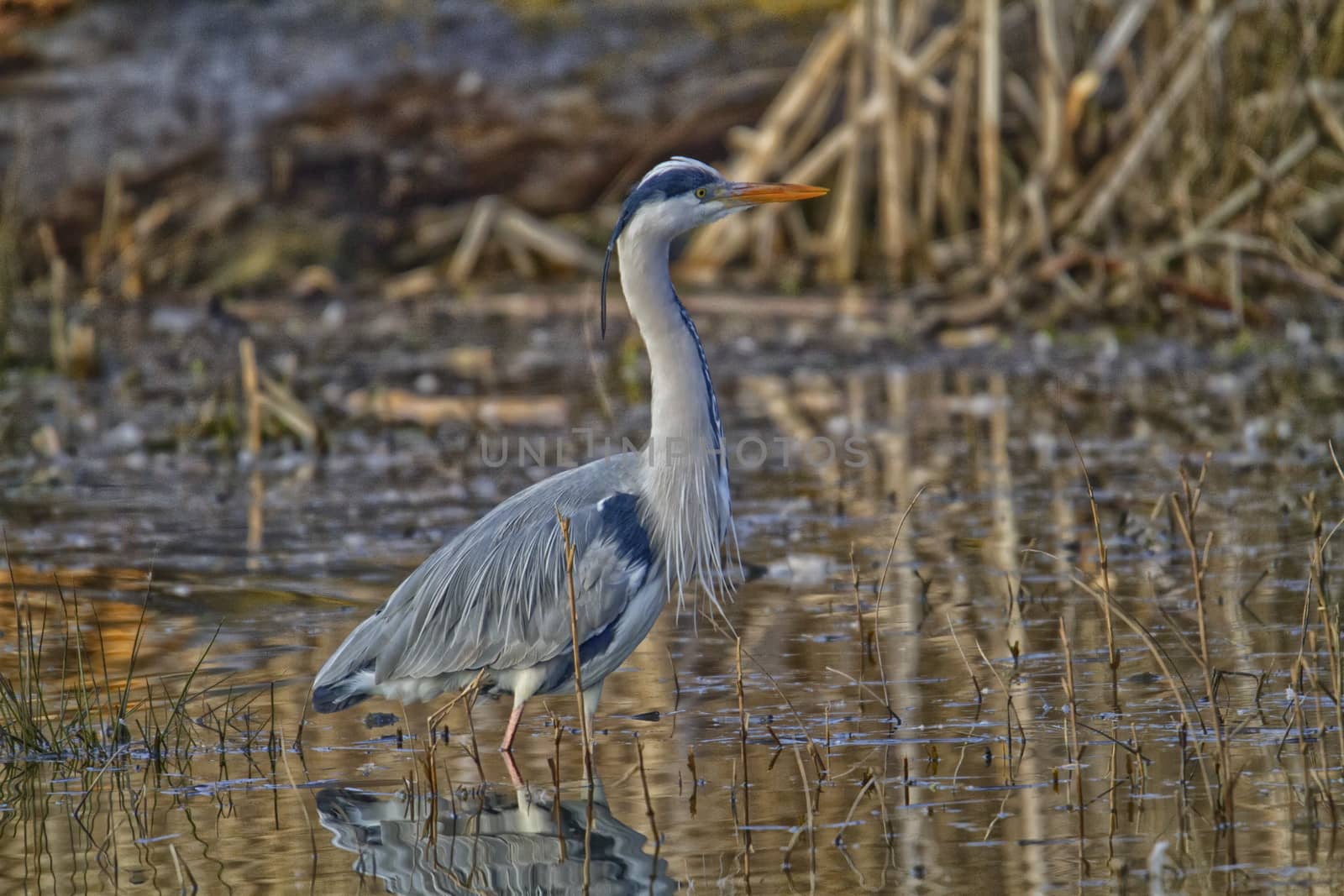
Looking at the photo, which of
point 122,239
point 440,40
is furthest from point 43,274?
point 440,40

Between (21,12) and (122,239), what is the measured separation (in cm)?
206

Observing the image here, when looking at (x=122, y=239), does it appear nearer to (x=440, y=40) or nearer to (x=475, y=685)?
(x=440, y=40)

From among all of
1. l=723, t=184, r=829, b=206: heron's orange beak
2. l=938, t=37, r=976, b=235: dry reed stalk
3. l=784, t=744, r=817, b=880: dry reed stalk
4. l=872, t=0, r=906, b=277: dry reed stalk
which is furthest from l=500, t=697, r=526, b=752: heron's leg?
l=938, t=37, r=976, b=235: dry reed stalk

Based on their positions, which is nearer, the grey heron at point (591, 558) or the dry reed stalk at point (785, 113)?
the grey heron at point (591, 558)

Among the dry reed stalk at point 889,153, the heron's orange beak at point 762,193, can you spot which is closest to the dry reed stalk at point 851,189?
the dry reed stalk at point 889,153

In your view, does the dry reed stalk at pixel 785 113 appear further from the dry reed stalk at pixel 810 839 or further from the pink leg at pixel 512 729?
the dry reed stalk at pixel 810 839

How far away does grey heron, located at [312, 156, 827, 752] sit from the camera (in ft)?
17.8

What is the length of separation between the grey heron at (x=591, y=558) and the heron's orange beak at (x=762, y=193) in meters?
0.12

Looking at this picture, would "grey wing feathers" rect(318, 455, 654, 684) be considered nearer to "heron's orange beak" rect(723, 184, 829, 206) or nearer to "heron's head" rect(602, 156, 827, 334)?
"heron's head" rect(602, 156, 827, 334)

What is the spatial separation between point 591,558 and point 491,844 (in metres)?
1.19

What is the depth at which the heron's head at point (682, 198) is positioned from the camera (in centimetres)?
591

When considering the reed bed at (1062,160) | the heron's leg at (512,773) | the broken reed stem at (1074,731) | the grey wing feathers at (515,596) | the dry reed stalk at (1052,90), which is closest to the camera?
the broken reed stem at (1074,731)

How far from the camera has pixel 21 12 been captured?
52.6 feet

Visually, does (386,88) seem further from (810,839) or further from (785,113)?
(810,839)
